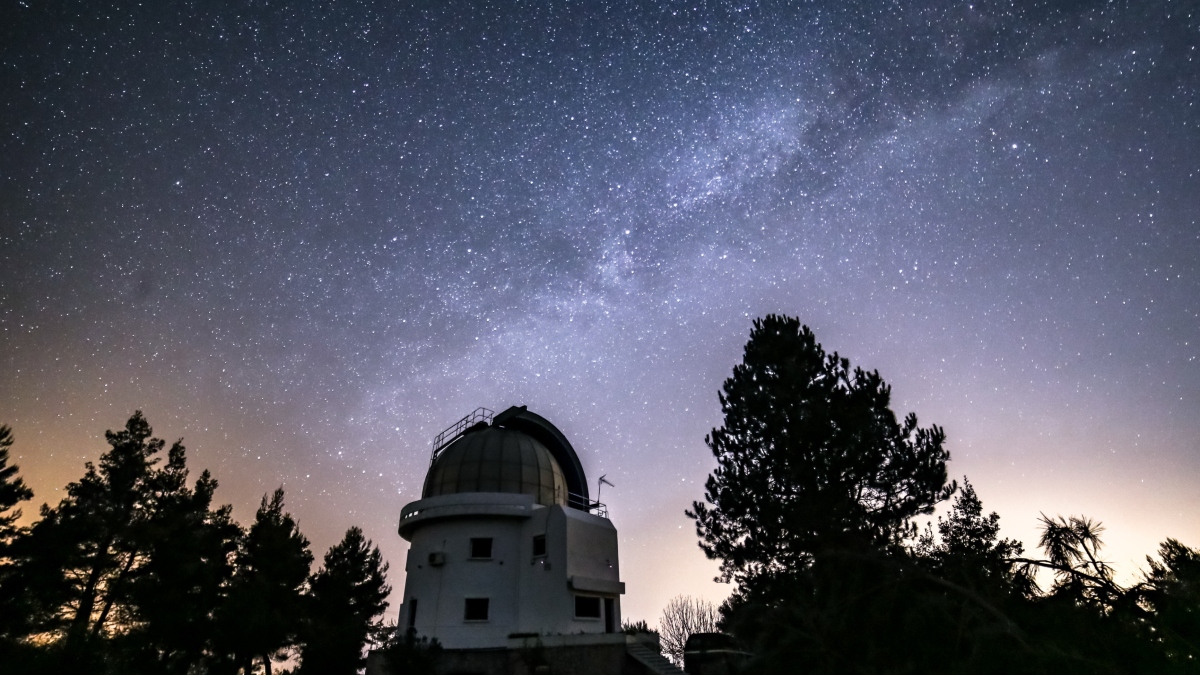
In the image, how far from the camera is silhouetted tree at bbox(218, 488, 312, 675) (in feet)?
65.1

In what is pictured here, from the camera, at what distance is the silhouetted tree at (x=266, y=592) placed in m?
19.8

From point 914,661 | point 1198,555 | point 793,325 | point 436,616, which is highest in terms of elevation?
point 793,325

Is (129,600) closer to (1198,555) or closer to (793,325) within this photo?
(793,325)

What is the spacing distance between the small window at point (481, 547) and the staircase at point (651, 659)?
6378 millimetres

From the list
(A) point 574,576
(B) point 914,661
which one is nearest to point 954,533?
(A) point 574,576

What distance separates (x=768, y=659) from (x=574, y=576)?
71.7 feet

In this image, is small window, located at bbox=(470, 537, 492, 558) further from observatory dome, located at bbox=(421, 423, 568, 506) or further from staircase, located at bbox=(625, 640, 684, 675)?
staircase, located at bbox=(625, 640, 684, 675)

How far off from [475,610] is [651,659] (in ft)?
22.2

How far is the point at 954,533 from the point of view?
15906 millimetres

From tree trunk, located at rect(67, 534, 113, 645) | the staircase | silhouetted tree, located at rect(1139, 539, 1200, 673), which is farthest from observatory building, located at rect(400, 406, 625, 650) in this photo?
silhouetted tree, located at rect(1139, 539, 1200, 673)

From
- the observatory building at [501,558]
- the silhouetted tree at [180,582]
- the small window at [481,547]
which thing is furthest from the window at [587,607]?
the silhouetted tree at [180,582]

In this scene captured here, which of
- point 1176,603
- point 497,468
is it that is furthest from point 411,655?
point 1176,603

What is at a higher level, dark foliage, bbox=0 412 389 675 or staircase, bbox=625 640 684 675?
dark foliage, bbox=0 412 389 675

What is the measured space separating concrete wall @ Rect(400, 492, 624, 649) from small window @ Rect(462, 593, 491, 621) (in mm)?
195
